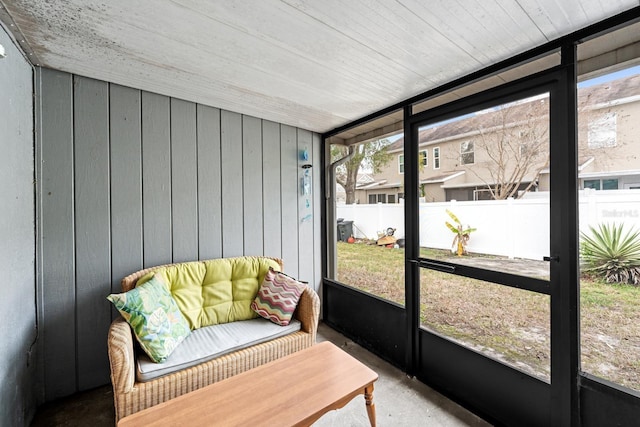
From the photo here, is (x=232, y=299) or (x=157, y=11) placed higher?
(x=157, y=11)

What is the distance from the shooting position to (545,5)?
4.14ft

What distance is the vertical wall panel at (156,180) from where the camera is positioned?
2.21 m

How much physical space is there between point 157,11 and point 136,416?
188cm

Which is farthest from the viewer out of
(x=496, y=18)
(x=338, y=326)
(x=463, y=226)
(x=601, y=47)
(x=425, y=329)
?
(x=338, y=326)

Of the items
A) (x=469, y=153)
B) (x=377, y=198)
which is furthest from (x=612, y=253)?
(x=377, y=198)

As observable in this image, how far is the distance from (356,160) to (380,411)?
2.38 meters

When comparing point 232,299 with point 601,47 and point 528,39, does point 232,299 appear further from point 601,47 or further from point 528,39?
point 601,47

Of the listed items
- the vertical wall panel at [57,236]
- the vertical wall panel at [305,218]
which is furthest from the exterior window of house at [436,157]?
the vertical wall panel at [57,236]

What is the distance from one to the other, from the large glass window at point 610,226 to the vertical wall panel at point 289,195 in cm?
234

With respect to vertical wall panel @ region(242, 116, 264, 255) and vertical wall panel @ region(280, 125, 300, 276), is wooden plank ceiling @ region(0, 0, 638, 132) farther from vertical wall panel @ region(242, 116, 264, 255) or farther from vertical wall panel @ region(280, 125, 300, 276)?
vertical wall panel @ region(280, 125, 300, 276)

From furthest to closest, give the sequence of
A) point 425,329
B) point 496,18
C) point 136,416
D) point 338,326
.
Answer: point 338,326, point 425,329, point 496,18, point 136,416

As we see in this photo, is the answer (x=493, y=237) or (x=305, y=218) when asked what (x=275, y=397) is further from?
(x=305, y=218)

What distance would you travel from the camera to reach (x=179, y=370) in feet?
5.35

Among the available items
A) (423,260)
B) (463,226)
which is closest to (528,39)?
(463,226)
